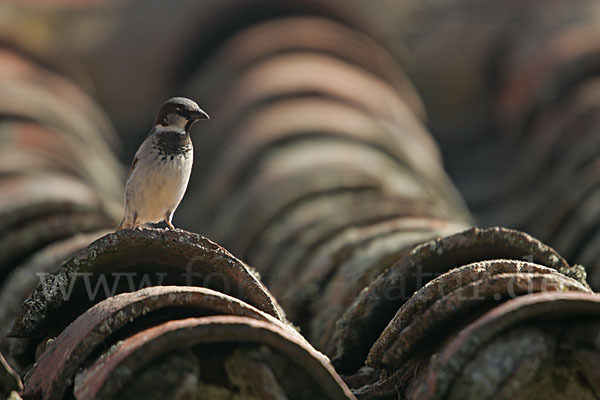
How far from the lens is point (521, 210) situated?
885 centimetres

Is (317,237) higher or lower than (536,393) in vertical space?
lower

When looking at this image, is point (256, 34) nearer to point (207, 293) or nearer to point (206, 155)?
point (206, 155)

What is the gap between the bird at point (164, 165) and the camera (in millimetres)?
3812

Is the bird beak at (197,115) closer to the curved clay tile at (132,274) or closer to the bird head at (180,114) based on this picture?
the bird head at (180,114)

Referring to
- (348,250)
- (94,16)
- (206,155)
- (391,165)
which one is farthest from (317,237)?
(94,16)

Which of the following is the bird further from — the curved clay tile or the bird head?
the curved clay tile

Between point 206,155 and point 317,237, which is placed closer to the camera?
point 317,237

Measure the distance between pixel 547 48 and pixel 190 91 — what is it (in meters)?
3.75

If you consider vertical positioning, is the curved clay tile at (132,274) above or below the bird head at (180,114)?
below

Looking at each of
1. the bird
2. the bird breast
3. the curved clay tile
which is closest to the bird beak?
the bird

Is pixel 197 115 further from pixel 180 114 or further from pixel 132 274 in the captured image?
pixel 132 274

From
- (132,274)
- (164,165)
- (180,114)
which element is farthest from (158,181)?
(132,274)

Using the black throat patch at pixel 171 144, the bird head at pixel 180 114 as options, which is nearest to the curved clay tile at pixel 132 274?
the black throat patch at pixel 171 144

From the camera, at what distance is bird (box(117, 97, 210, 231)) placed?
12.5ft
